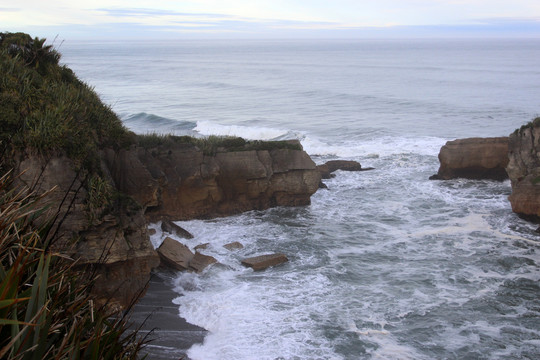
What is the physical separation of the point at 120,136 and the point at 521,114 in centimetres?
3806

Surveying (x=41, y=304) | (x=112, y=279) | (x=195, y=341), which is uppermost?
(x=41, y=304)

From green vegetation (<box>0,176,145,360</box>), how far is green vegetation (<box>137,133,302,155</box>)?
1379 centimetres

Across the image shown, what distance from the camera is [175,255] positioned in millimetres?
14266

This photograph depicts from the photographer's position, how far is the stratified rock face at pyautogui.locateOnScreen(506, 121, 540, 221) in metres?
18.5

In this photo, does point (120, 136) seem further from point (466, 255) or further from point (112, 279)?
point (466, 255)

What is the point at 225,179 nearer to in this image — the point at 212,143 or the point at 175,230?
the point at 212,143

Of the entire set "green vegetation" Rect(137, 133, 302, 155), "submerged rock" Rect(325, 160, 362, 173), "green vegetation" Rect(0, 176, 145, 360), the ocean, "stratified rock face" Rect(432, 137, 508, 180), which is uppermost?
"green vegetation" Rect(0, 176, 145, 360)

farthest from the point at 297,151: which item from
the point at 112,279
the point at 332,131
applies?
the point at 332,131

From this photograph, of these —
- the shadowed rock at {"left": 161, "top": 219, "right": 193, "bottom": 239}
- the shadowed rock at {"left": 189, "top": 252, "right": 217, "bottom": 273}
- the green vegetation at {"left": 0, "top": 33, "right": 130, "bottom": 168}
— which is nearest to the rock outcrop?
the green vegetation at {"left": 0, "top": 33, "right": 130, "bottom": 168}

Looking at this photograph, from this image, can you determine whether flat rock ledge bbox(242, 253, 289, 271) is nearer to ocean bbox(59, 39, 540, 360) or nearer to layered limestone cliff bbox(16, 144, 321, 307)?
ocean bbox(59, 39, 540, 360)

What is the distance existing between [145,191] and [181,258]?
208 centimetres

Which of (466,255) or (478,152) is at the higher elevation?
(478,152)

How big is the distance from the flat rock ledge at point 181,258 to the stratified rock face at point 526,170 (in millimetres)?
11163

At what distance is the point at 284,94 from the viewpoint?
197 ft
